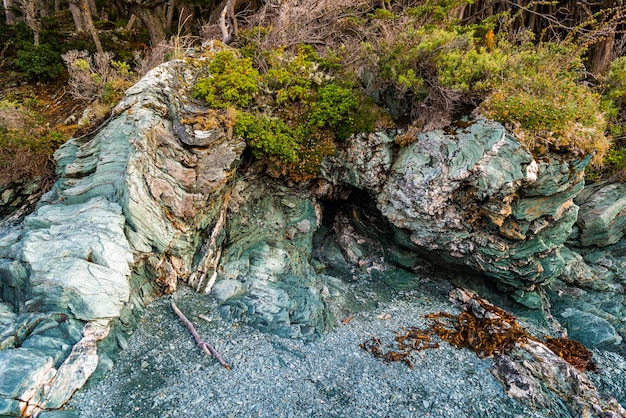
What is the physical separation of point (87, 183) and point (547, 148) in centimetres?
1304

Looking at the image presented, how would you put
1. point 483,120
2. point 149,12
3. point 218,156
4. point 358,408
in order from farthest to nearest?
point 149,12 → point 483,120 → point 218,156 → point 358,408

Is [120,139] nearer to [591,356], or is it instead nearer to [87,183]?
[87,183]

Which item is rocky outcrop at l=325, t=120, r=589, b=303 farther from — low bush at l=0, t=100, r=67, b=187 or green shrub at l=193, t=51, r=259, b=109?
low bush at l=0, t=100, r=67, b=187

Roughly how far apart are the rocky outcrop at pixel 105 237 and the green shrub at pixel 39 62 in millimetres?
9464

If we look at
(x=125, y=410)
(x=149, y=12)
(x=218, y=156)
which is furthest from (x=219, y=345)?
(x=149, y=12)

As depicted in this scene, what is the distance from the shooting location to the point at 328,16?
553 inches

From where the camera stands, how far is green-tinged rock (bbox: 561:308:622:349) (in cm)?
1051

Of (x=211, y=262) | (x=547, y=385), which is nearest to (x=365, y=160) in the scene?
(x=211, y=262)

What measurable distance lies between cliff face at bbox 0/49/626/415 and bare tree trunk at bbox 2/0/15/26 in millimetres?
17179

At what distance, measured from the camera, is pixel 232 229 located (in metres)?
10.9

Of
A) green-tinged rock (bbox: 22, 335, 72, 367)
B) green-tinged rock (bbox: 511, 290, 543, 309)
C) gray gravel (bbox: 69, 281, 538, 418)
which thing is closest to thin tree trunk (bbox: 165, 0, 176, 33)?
gray gravel (bbox: 69, 281, 538, 418)

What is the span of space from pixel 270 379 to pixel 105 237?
4933 mm

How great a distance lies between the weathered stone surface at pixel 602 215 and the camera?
40.8 feet

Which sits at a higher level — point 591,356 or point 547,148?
point 547,148
